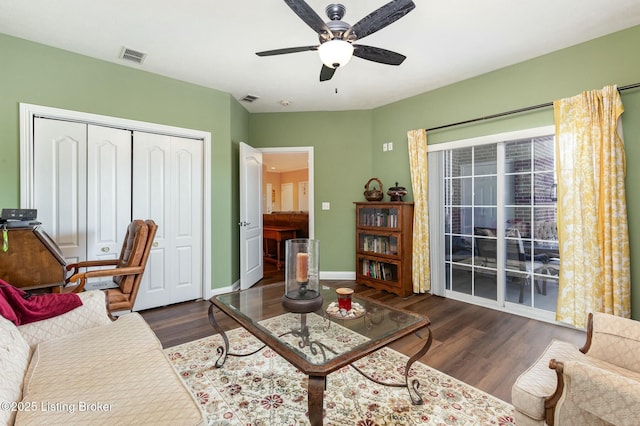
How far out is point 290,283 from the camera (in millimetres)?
2033

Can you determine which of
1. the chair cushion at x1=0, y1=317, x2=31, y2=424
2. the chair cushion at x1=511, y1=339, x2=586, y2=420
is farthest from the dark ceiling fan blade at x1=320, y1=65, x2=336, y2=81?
the chair cushion at x1=0, y1=317, x2=31, y2=424

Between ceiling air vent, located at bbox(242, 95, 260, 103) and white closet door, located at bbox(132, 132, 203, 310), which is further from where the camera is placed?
ceiling air vent, located at bbox(242, 95, 260, 103)

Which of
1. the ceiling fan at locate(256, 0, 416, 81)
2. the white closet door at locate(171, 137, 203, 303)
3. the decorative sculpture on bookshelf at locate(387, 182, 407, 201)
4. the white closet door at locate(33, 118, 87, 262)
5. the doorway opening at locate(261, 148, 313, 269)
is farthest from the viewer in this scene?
the doorway opening at locate(261, 148, 313, 269)

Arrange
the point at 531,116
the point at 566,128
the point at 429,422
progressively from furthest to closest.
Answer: the point at 531,116, the point at 566,128, the point at 429,422

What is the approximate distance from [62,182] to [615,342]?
4.29 metres

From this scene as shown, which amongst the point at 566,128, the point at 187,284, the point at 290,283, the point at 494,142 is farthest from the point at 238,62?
the point at 566,128

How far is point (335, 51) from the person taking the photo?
182cm

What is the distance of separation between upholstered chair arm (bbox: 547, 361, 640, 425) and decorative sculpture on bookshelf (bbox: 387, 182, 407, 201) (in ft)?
9.54

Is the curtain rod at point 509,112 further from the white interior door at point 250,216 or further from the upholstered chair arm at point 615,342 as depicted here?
the white interior door at point 250,216

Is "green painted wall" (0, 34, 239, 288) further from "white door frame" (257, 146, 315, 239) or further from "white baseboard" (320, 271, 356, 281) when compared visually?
"white baseboard" (320, 271, 356, 281)

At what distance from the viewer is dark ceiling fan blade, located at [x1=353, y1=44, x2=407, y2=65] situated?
2.02 m

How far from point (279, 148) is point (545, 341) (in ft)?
13.0

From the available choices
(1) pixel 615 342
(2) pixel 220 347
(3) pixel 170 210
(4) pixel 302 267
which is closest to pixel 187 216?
(3) pixel 170 210

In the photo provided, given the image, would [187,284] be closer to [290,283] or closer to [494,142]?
[290,283]
